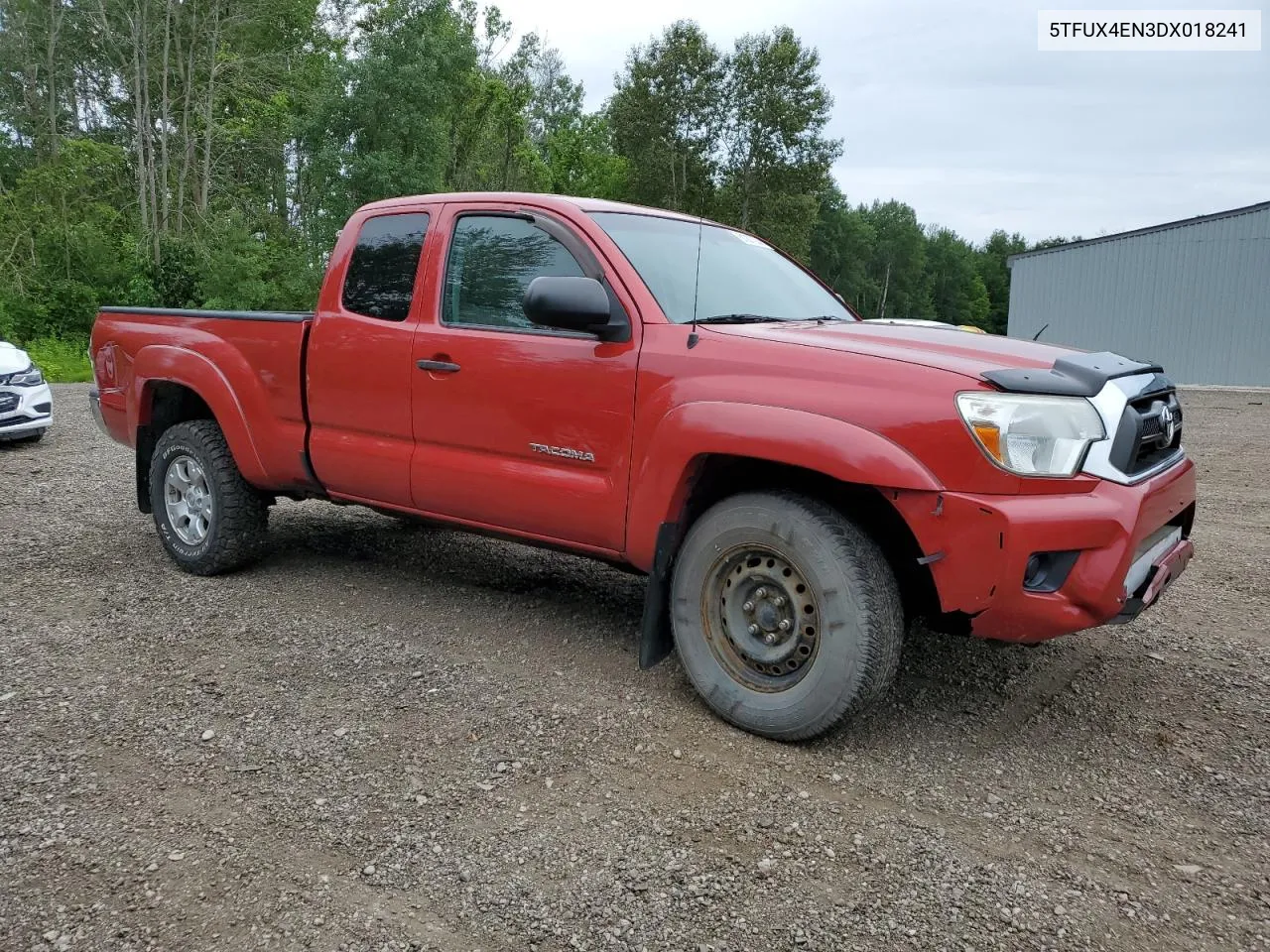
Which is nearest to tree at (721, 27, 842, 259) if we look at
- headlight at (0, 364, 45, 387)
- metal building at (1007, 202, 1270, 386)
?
metal building at (1007, 202, 1270, 386)

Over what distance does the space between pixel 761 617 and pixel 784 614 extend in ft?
0.26

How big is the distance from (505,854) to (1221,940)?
1790mm

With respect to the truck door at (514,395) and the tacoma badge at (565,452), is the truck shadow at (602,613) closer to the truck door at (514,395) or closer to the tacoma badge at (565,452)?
the truck door at (514,395)

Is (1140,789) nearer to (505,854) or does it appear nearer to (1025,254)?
(505,854)

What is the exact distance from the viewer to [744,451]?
3.21m

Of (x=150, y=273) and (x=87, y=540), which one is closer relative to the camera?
(x=87, y=540)

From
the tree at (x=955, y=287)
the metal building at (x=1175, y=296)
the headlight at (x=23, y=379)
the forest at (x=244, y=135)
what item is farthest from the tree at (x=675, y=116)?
the tree at (x=955, y=287)

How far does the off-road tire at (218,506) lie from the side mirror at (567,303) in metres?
2.41

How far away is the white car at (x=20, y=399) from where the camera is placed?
9680mm

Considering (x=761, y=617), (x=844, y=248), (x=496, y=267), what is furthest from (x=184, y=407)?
(x=844, y=248)

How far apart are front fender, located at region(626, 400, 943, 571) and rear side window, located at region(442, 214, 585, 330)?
0.89 m

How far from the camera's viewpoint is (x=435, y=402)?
414 cm

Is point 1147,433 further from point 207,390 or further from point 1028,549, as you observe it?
point 207,390

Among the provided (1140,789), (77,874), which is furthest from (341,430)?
(1140,789)
